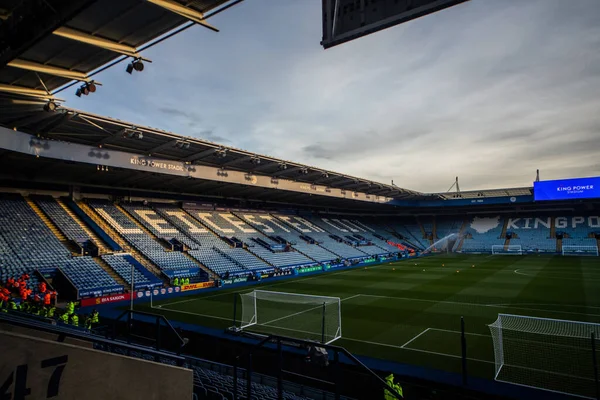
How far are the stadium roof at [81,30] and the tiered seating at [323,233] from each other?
35597 mm

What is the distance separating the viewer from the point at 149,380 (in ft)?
12.7

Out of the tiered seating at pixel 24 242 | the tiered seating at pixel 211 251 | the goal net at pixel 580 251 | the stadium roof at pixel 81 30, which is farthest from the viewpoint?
the goal net at pixel 580 251

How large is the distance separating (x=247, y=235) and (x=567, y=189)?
4028cm

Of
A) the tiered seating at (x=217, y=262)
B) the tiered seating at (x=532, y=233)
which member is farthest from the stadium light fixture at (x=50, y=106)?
the tiered seating at (x=532, y=233)

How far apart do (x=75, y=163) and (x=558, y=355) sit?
81.9 feet

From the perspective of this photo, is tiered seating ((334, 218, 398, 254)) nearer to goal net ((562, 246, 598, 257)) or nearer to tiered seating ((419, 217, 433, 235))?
tiered seating ((419, 217, 433, 235))

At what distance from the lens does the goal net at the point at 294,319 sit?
13.4m

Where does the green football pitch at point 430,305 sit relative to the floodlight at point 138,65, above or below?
below

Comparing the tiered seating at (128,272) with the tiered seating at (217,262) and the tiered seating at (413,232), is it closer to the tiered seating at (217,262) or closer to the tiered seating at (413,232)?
the tiered seating at (217,262)

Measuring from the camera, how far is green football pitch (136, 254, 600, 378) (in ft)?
39.1

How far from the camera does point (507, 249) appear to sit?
51938 mm

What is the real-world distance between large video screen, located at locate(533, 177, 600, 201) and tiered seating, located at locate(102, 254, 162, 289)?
4679 cm

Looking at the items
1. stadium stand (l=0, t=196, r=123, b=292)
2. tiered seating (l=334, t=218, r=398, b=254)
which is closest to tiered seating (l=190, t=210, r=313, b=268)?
stadium stand (l=0, t=196, r=123, b=292)

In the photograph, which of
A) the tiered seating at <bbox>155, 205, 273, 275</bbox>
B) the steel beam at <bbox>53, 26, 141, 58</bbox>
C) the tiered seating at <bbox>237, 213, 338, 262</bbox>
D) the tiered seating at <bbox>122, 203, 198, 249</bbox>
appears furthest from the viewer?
the tiered seating at <bbox>237, 213, 338, 262</bbox>
